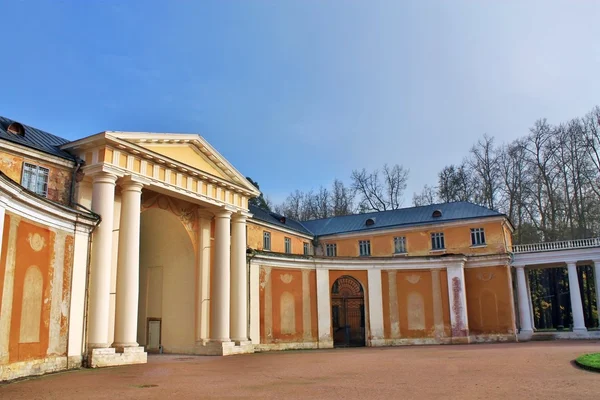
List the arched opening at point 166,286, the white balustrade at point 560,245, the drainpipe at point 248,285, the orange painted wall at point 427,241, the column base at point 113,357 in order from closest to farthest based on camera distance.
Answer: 1. the column base at point 113,357
2. the arched opening at point 166,286
3. the drainpipe at point 248,285
4. the white balustrade at point 560,245
5. the orange painted wall at point 427,241

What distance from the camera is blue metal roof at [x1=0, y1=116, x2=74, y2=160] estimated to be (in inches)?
683

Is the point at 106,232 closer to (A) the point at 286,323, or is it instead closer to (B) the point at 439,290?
(A) the point at 286,323

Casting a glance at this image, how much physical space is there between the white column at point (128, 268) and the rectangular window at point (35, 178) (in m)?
2.73

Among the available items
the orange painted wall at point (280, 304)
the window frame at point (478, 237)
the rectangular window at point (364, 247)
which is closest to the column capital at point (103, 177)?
the orange painted wall at point (280, 304)

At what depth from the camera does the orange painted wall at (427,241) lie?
34875 mm

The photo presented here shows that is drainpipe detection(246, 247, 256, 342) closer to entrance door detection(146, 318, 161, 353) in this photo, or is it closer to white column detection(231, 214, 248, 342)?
white column detection(231, 214, 248, 342)

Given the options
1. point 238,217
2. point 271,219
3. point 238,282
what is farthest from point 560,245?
point 238,282

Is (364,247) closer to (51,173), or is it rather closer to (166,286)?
(166,286)

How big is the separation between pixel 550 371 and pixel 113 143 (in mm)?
15656

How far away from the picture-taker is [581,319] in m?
32.5

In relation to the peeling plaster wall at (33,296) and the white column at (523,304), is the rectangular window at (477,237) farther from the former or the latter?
the peeling plaster wall at (33,296)

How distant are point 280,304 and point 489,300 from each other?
14.5 meters

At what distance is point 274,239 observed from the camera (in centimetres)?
3453

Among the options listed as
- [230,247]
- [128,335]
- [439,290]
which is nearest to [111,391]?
[128,335]
